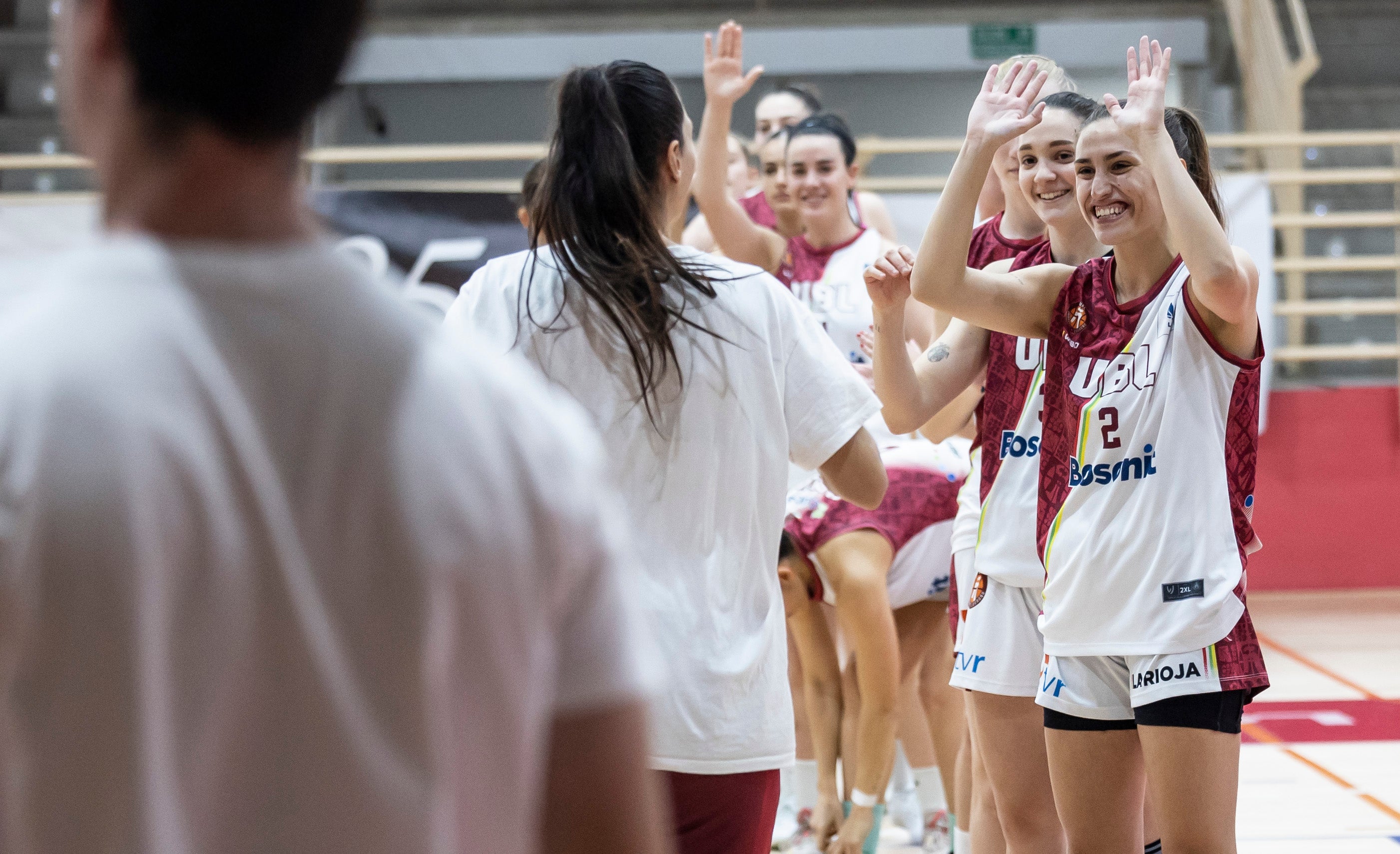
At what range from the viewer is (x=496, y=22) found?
10523 millimetres

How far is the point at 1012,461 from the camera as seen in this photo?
279 cm

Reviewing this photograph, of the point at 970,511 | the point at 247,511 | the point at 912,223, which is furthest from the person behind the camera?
the point at 912,223

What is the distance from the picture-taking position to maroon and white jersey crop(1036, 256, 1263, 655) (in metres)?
2.23

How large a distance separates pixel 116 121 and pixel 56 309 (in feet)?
0.36

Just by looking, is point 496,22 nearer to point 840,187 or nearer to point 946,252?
point 840,187

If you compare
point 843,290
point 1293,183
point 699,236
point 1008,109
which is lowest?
point 843,290

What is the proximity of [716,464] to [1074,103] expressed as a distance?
4.26 feet

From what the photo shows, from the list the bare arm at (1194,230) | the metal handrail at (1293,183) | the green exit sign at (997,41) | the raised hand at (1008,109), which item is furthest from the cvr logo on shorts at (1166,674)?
the green exit sign at (997,41)

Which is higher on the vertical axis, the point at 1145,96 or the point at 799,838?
the point at 1145,96

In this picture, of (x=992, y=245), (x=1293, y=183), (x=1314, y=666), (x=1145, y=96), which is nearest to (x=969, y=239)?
(x=1145, y=96)

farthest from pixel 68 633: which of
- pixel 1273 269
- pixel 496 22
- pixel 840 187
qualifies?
pixel 496 22

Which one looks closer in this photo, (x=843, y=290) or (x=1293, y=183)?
(x=843, y=290)

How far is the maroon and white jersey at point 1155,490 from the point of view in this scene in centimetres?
223

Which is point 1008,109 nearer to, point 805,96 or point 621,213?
point 621,213
